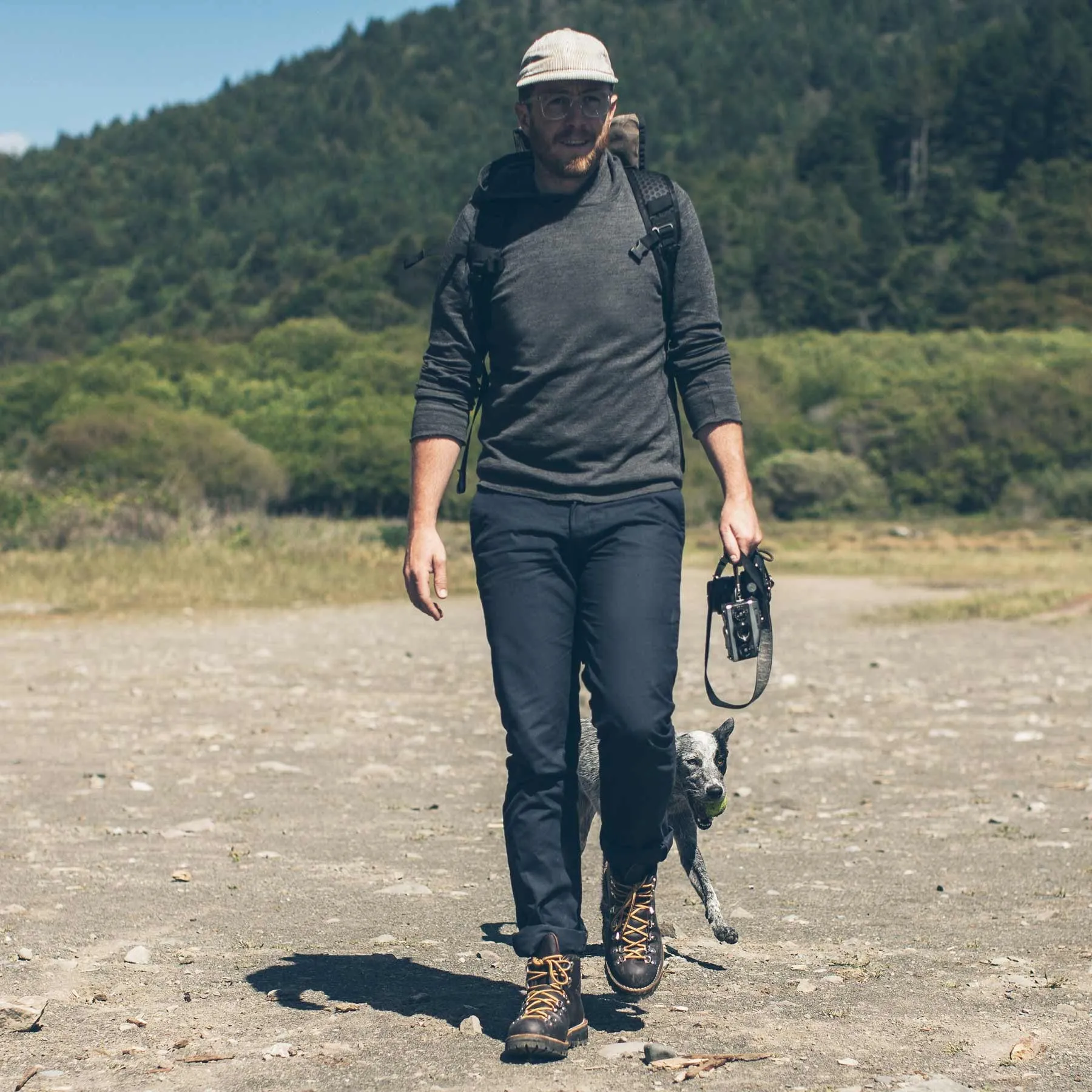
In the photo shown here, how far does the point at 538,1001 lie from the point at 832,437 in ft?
218

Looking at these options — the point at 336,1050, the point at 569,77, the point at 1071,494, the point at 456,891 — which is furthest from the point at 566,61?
the point at 1071,494

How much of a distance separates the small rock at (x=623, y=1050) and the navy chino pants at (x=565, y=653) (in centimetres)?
22

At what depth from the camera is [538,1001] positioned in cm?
372

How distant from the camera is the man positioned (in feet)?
12.6

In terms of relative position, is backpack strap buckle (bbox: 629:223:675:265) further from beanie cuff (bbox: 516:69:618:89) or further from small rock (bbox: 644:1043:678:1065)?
small rock (bbox: 644:1043:678:1065)

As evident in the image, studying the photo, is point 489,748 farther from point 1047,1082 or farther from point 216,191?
point 216,191

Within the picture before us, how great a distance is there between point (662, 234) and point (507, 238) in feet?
1.16

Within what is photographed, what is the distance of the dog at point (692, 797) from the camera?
4543 mm

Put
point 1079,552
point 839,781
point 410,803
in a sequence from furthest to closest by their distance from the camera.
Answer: point 1079,552 < point 839,781 < point 410,803

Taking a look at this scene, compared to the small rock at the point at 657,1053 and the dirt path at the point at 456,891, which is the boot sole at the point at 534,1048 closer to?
the dirt path at the point at 456,891

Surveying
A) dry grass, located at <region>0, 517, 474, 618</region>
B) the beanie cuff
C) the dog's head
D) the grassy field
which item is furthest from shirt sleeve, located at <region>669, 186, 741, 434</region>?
dry grass, located at <region>0, 517, 474, 618</region>

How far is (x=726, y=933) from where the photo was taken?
459 cm

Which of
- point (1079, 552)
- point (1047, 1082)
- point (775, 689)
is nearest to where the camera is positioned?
point (1047, 1082)

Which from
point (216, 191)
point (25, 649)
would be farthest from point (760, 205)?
point (25, 649)
